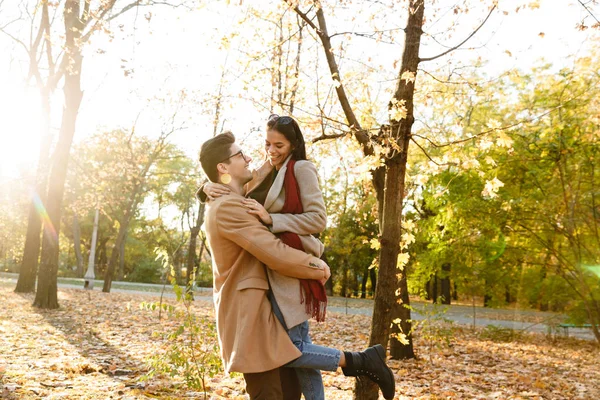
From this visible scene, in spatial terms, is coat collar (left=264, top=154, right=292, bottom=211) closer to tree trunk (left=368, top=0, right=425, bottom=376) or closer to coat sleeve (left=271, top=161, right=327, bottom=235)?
coat sleeve (left=271, top=161, right=327, bottom=235)

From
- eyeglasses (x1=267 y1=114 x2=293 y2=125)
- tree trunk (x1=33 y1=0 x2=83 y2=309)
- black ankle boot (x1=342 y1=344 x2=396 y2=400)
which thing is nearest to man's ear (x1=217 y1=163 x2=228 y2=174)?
eyeglasses (x1=267 y1=114 x2=293 y2=125)

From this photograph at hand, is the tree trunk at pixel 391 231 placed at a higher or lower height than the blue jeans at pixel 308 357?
higher

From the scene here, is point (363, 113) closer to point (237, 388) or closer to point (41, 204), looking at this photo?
point (237, 388)

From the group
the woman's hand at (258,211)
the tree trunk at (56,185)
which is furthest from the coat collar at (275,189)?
the tree trunk at (56,185)

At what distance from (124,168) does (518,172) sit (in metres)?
15.0

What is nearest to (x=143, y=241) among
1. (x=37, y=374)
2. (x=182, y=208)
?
(x=182, y=208)

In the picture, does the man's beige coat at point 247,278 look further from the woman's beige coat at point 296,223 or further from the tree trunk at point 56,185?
the tree trunk at point 56,185

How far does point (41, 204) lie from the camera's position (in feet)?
50.7

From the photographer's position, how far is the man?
9.71ft

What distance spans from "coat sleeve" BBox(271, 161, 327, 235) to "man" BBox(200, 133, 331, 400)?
0.11m

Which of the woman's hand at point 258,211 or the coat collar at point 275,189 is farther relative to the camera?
the coat collar at point 275,189

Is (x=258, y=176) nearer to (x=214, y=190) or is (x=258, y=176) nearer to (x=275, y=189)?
(x=275, y=189)

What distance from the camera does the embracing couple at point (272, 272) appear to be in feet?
9.77

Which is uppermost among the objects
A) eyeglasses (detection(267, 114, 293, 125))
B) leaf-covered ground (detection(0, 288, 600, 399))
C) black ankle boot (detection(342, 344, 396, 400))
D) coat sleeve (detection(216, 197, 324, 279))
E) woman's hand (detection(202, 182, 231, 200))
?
eyeglasses (detection(267, 114, 293, 125))
